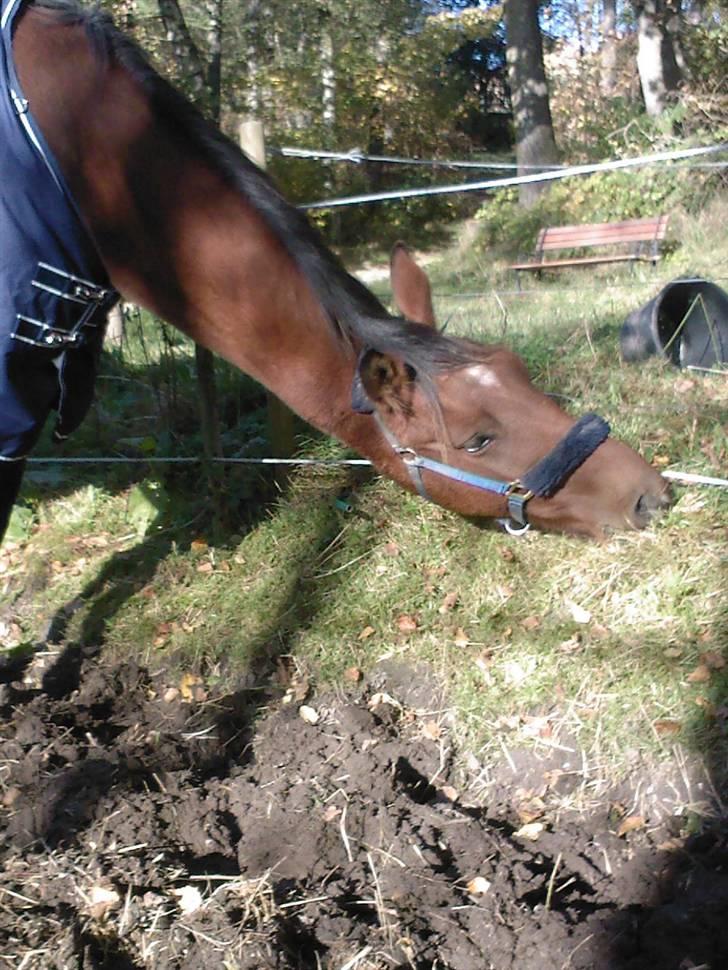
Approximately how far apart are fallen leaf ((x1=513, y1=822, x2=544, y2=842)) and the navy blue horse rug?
201cm

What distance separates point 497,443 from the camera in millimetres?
2613

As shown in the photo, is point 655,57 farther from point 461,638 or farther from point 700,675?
point 700,675

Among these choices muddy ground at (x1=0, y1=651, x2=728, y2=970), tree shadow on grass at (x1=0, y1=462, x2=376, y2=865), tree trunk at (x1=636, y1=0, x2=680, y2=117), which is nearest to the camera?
muddy ground at (x1=0, y1=651, x2=728, y2=970)

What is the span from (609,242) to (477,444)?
906cm

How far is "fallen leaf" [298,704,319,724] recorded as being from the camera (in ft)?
11.7

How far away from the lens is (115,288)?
285 centimetres

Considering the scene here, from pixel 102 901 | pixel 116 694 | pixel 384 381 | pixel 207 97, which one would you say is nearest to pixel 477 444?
pixel 384 381

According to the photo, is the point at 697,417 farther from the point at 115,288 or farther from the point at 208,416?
the point at 115,288

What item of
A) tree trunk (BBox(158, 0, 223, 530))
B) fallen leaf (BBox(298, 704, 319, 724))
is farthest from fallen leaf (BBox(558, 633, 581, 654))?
tree trunk (BBox(158, 0, 223, 530))

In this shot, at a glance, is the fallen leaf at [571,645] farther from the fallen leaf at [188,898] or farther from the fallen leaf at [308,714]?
the fallen leaf at [188,898]

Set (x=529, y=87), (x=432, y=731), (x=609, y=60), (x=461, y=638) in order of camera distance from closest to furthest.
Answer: (x=432, y=731), (x=461, y=638), (x=529, y=87), (x=609, y=60)

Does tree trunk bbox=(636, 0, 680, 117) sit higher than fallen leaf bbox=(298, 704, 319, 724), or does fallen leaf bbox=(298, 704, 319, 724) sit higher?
tree trunk bbox=(636, 0, 680, 117)

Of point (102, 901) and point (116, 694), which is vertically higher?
point (102, 901)

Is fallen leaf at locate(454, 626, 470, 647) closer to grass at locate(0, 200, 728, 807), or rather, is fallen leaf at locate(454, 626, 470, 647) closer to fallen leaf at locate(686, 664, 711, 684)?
grass at locate(0, 200, 728, 807)
